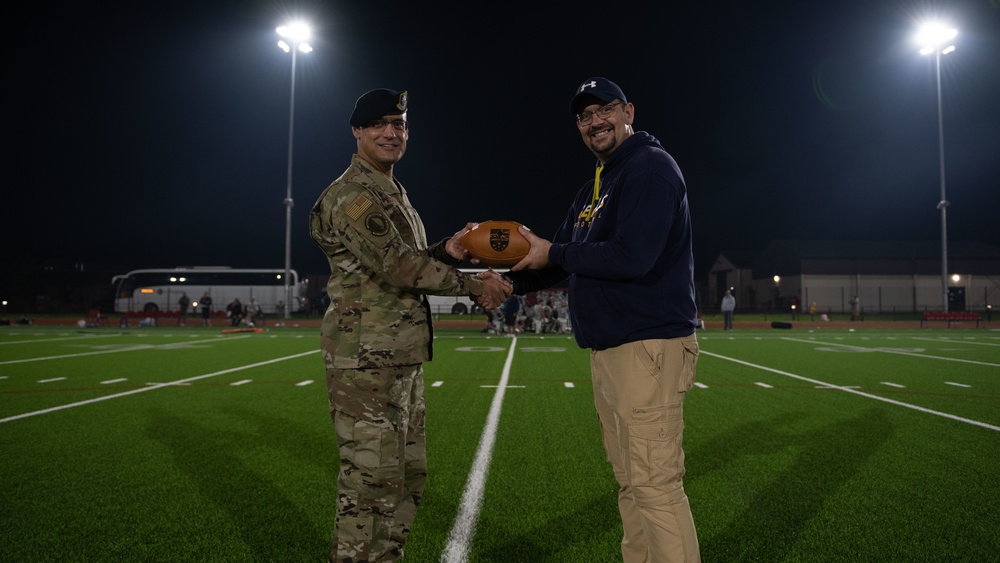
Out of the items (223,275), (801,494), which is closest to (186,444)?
(801,494)

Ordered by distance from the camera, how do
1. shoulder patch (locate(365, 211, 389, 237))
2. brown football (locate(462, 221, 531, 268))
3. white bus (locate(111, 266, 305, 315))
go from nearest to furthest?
shoulder patch (locate(365, 211, 389, 237)) < brown football (locate(462, 221, 531, 268)) < white bus (locate(111, 266, 305, 315))

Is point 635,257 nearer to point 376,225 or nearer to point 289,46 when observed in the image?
point 376,225

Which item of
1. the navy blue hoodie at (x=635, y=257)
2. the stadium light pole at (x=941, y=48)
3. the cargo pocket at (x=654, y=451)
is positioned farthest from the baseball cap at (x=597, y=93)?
the stadium light pole at (x=941, y=48)

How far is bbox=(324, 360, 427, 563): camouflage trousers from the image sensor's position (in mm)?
2303

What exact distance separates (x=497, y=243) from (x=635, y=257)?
2.52 ft

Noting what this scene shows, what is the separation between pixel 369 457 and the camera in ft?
7.72

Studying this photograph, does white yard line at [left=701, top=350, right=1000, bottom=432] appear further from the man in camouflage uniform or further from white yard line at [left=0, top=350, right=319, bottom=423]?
white yard line at [left=0, top=350, right=319, bottom=423]

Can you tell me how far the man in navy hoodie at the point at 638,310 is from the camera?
2.11m

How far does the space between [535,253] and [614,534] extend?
5.54 feet

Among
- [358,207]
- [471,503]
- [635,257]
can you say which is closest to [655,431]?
[635,257]

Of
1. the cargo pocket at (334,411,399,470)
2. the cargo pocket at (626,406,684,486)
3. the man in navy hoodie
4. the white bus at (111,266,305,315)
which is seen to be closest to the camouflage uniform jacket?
the cargo pocket at (334,411,399,470)

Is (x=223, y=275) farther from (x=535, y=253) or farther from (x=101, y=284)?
(x=535, y=253)

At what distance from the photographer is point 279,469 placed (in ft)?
13.8

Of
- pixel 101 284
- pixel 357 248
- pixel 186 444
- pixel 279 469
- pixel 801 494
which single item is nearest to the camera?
pixel 357 248
